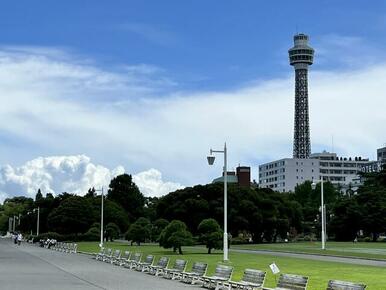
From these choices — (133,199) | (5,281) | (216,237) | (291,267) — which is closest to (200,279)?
(5,281)

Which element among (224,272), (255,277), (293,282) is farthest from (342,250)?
(293,282)

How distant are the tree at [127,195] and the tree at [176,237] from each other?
8015 centimetres

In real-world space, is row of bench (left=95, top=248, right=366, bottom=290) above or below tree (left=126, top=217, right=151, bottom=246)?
below

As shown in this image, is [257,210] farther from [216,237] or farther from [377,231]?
[216,237]

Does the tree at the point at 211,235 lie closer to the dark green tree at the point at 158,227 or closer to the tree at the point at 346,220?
the dark green tree at the point at 158,227

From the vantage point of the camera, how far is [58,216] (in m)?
115

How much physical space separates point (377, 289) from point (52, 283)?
37.6 feet

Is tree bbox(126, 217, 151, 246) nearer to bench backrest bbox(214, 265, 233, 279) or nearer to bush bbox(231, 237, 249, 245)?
bush bbox(231, 237, 249, 245)

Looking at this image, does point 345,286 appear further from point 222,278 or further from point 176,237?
point 176,237

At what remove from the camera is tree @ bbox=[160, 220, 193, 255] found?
2094 inches

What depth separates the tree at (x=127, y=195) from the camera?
136500mm

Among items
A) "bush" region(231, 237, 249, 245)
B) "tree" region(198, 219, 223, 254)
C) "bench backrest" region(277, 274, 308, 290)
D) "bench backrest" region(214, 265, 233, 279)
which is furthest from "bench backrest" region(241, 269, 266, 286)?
"bush" region(231, 237, 249, 245)

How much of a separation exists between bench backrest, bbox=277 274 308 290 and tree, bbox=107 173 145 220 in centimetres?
11555

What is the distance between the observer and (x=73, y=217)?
113812 millimetres
